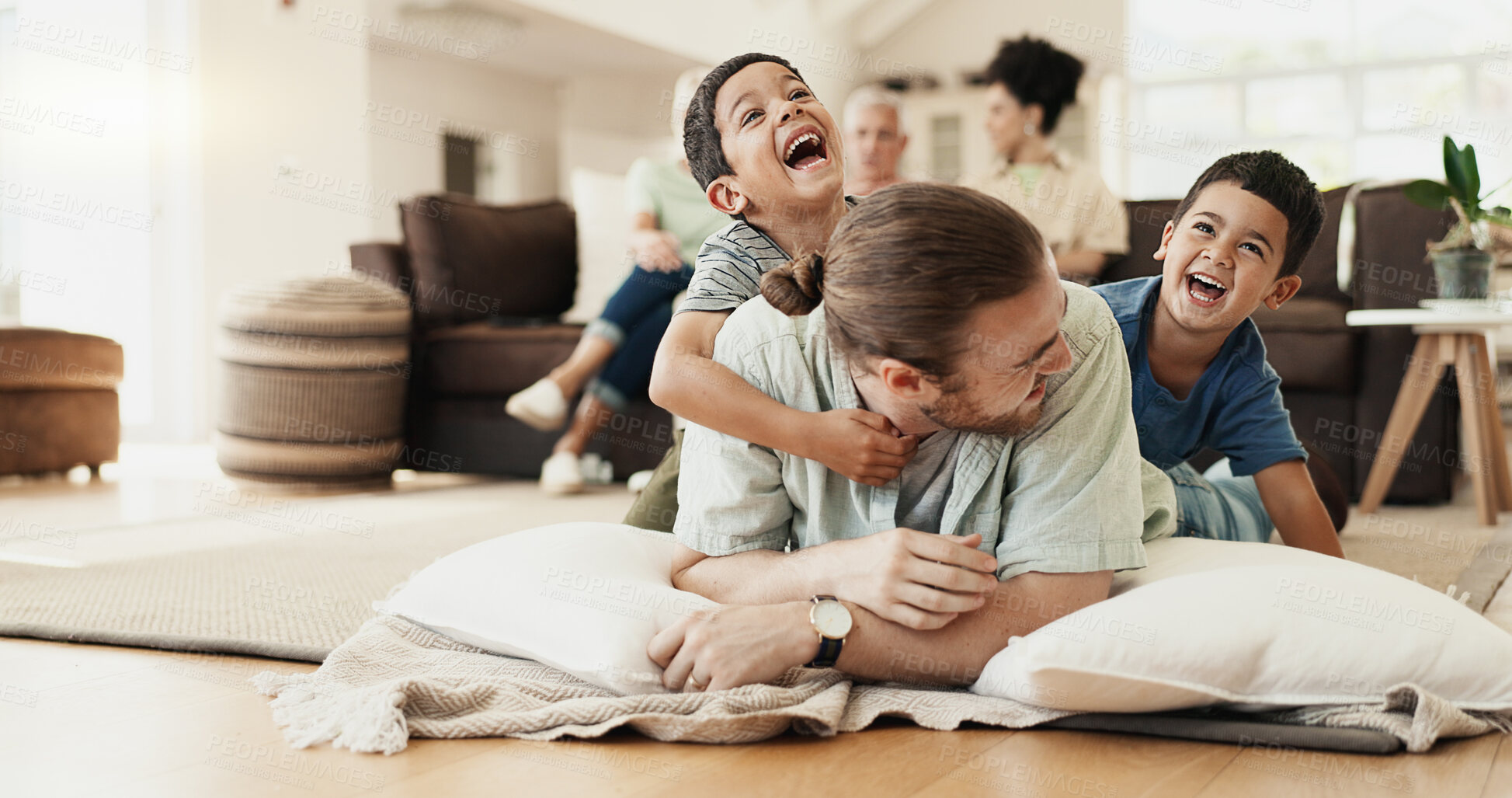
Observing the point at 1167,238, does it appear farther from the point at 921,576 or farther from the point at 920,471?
the point at 921,576

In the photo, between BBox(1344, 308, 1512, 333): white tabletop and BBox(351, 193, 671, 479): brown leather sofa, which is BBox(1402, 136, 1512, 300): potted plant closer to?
BBox(1344, 308, 1512, 333): white tabletop

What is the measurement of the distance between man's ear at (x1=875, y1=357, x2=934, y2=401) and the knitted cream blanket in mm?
287

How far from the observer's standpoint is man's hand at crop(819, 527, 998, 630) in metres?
1.07

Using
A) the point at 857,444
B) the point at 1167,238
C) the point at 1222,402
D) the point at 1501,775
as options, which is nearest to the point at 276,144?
the point at 1167,238

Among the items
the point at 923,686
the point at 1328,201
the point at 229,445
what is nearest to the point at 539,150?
the point at 229,445

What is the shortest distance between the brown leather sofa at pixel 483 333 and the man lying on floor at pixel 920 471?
2.12m

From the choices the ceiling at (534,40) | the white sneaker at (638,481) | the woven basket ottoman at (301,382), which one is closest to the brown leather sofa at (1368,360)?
the white sneaker at (638,481)

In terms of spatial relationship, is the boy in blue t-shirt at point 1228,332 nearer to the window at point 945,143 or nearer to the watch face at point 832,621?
the watch face at point 832,621

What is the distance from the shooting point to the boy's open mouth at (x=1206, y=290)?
4.70 ft

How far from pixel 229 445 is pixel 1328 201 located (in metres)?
3.03

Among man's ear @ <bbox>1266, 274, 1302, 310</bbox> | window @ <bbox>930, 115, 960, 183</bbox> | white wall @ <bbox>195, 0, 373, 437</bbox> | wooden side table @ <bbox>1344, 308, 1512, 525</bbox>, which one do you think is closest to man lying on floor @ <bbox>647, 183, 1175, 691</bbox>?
man's ear @ <bbox>1266, 274, 1302, 310</bbox>

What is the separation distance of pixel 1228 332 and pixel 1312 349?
1.61 metres

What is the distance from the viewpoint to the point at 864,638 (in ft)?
3.67

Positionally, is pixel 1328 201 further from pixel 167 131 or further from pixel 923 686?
pixel 167 131
